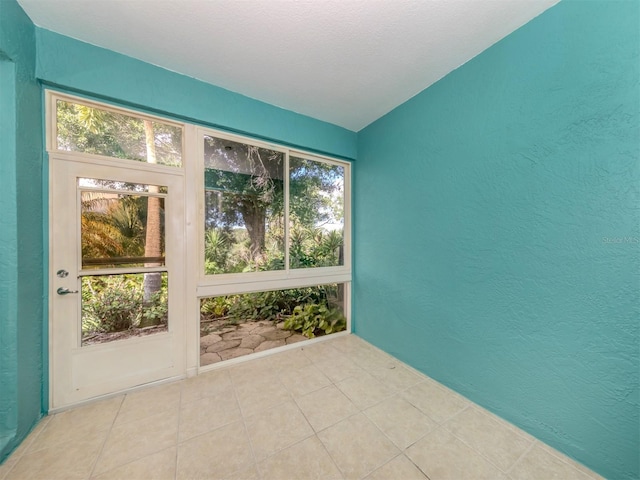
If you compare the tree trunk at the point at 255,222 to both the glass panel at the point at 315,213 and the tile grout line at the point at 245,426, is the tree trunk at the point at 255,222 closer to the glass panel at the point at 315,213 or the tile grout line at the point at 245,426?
the glass panel at the point at 315,213

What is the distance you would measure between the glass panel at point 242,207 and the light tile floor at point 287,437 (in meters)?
1.13

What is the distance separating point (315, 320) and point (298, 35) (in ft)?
9.42

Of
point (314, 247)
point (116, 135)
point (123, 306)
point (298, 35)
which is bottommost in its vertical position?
point (123, 306)

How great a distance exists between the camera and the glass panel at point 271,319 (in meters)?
2.60

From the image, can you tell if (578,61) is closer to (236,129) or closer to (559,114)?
(559,114)

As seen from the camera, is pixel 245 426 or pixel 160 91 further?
pixel 160 91

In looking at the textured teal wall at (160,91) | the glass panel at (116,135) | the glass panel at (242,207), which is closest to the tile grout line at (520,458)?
the glass panel at (242,207)

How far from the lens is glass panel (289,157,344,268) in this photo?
2699mm

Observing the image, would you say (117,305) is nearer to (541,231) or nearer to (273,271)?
(273,271)

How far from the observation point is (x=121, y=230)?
1848mm

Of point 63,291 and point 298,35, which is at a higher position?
point 298,35

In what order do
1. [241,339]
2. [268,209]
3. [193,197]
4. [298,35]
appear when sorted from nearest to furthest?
[298,35], [193,197], [268,209], [241,339]

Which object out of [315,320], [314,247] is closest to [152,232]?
[314,247]

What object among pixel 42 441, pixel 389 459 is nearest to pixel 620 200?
pixel 389 459
